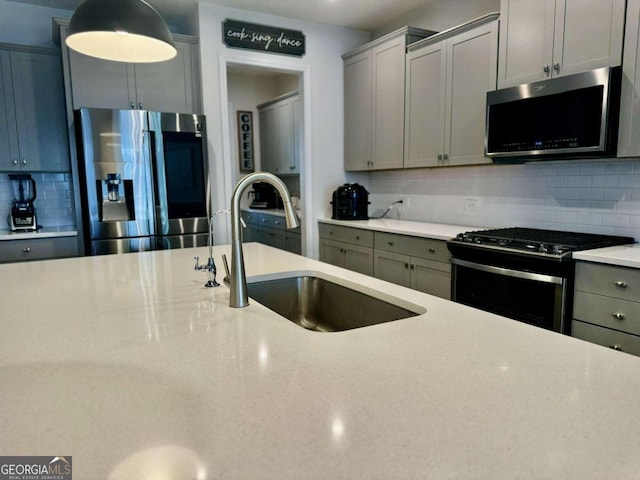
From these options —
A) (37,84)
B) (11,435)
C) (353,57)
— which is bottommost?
(11,435)

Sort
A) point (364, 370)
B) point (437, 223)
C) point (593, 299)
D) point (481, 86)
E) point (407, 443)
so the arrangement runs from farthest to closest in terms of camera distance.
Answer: point (437, 223) → point (481, 86) → point (593, 299) → point (364, 370) → point (407, 443)

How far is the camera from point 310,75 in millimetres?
4359

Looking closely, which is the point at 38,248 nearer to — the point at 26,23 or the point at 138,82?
the point at 138,82

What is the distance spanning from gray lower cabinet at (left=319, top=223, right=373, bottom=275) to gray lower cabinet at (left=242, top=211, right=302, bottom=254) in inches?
12.7

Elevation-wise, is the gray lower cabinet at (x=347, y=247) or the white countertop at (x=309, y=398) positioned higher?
the white countertop at (x=309, y=398)

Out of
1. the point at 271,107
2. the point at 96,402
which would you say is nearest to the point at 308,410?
the point at 96,402

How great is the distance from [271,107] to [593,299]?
4659 millimetres

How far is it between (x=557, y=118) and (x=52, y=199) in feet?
13.3

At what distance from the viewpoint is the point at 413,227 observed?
360 cm

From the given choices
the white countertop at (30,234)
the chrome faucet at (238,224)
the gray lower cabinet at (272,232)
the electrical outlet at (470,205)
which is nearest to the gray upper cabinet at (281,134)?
the gray lower cabinet at (272,232)

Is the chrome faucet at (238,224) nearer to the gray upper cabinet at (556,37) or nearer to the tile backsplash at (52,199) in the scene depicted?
the gray upper cabinet at (556,37)

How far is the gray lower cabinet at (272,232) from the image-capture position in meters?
4.79

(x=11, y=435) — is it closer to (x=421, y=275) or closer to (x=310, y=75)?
(x=421, y=275)

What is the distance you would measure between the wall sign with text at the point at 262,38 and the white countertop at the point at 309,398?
3.24 m
